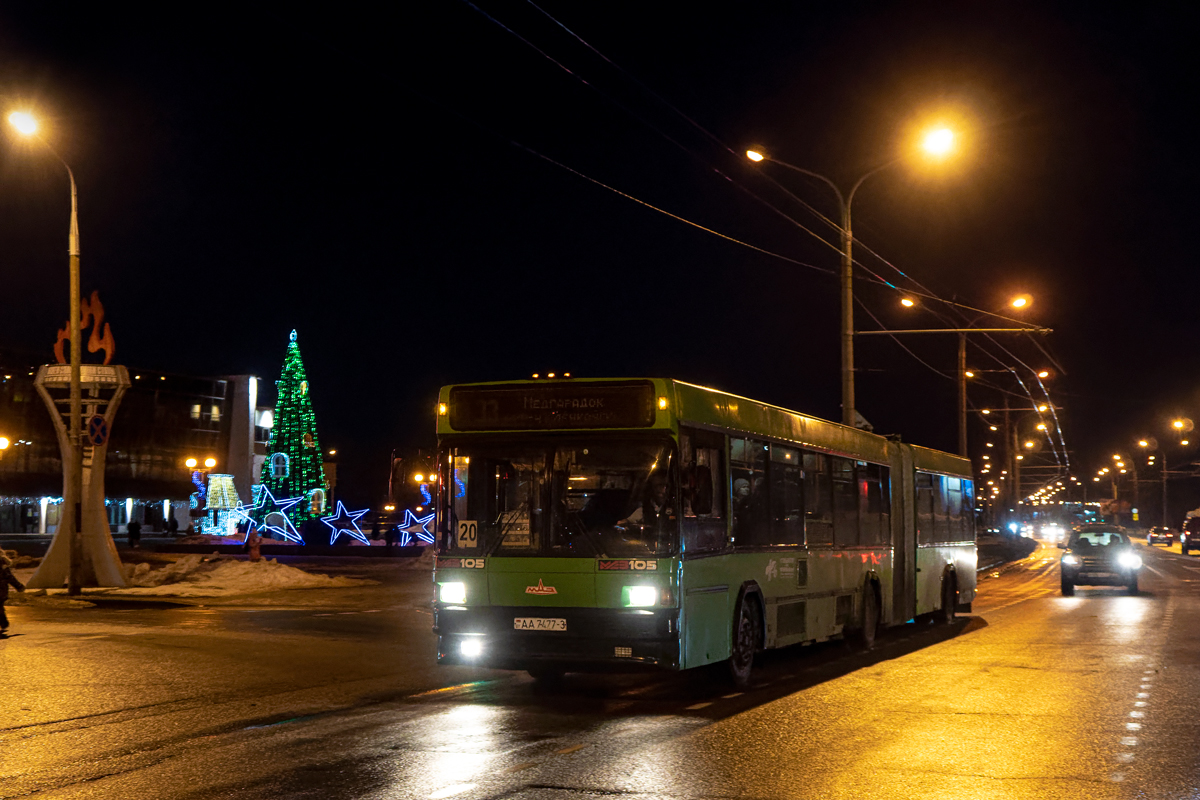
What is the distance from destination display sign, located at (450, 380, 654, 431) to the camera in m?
12.2

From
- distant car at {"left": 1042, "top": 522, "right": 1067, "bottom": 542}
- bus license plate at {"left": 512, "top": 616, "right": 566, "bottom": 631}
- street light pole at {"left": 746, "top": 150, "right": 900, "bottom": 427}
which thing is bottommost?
distant car at {"left": 1042, "top": 522, "right": 1067, "bottom": 542}

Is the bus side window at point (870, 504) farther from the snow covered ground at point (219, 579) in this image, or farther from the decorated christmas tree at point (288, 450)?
the decorated christmas tree at point (288, 450)

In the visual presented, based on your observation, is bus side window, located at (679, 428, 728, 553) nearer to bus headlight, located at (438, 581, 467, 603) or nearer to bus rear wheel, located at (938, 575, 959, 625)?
bus headlight, located at (438, 581, 467, 603)

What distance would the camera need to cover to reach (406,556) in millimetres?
52219

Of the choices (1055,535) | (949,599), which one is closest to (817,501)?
(949,599)

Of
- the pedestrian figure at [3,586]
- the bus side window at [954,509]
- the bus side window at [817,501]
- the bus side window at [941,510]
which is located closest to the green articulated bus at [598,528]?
the bus side window at [817,501]

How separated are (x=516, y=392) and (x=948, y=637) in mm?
10272

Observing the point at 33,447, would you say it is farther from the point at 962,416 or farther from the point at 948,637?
the point at 948,637

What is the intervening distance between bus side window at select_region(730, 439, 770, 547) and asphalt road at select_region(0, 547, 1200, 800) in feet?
4.92

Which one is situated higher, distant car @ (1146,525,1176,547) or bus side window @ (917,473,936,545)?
bus side window @ (917,473,936,545)

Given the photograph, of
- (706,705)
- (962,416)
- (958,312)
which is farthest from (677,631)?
(958,312)

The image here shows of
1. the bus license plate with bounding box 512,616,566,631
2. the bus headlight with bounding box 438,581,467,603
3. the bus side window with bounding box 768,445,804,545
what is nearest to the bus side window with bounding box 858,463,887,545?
the bus side window with bounding box 768,445,804,545

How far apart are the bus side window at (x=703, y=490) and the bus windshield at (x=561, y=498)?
0.20m

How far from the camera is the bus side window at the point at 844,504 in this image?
17.0 meters
